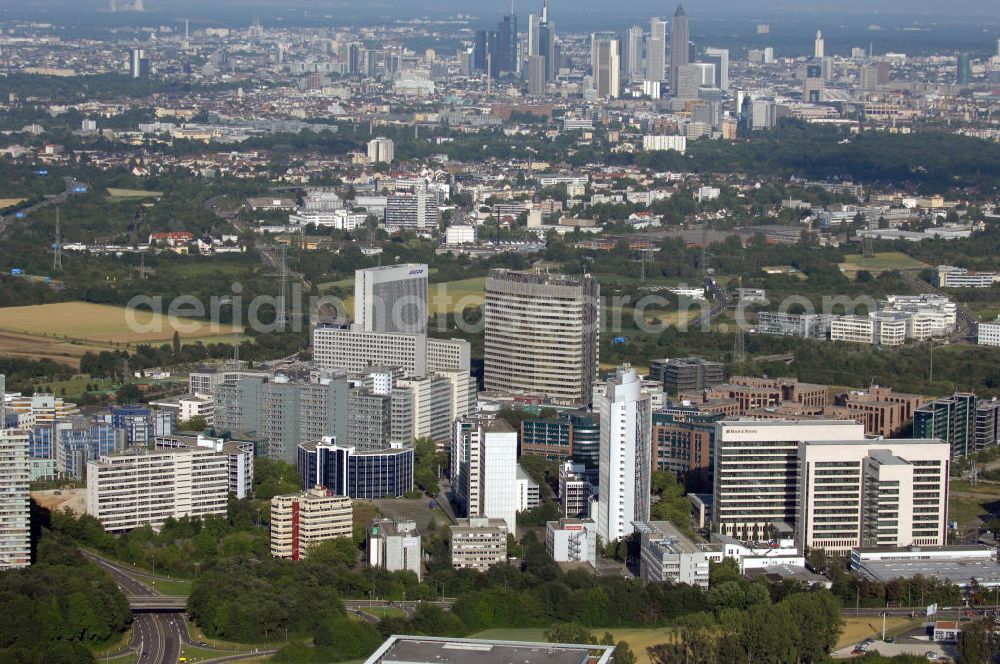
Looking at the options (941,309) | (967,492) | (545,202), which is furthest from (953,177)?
(967,492)

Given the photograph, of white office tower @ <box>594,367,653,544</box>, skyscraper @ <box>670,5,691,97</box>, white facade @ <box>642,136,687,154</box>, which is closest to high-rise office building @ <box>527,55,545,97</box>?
skyscraper @ <box>670,5,691,97</box>

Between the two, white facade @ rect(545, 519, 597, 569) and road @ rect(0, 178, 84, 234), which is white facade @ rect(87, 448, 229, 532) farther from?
road @ rect(0, 178, 84, 234)

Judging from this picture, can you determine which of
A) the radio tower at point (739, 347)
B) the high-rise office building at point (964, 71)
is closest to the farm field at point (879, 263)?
the radio tower at point (739, 347)

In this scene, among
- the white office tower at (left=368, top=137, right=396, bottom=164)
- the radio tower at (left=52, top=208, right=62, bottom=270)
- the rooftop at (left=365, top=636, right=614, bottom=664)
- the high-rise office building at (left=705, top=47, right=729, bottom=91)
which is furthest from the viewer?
the high-rise office building at (left=705, top=47, right=729, bottom=91)

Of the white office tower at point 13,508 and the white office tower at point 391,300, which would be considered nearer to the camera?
the white office tower at point 13,508

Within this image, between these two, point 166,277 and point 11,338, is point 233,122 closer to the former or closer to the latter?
point 166,277

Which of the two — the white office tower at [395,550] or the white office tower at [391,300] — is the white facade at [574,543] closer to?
the white office tower at [395,550]

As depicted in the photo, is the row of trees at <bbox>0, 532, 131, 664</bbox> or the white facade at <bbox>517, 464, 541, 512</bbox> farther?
the white facade at <bbox>517, 464, 541, 512</bbox>
